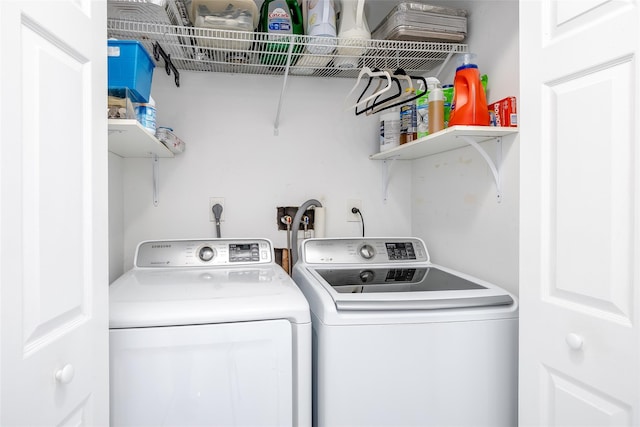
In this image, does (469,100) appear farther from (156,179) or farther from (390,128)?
(156,179)

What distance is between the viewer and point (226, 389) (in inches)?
49.3

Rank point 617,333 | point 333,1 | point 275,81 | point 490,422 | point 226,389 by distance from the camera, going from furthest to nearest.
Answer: point 275,81
point 333,1
point 490,422
point 226,389
point 617,333

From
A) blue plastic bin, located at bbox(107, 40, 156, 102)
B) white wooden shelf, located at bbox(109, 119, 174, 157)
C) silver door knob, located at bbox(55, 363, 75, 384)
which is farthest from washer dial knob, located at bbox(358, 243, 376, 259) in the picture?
silver door knob, located at bbox(55, 363, 75, 384)

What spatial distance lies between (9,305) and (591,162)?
1208 millimetres

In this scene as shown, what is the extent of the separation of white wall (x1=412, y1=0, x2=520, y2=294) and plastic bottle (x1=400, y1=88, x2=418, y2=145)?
0.24 metres

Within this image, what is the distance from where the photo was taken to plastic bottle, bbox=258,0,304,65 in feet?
6.04

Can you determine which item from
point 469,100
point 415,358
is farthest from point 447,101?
point 415,358

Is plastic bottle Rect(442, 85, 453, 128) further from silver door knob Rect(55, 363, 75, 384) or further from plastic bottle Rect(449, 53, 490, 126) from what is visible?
silver door knob Rect(55, 363, 75, 384)

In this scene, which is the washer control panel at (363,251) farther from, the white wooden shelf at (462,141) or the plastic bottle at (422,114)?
the plastic bottle at (422,114)

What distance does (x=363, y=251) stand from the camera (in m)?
2.10

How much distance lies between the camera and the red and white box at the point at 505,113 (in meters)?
1.55

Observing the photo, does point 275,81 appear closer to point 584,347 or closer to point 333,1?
point 333,1

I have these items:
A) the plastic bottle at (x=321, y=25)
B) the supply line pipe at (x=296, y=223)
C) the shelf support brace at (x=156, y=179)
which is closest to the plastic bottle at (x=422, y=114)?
the plastic bottle at (x=321, y=25)

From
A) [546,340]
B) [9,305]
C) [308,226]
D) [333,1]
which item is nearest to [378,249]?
[308,226]
